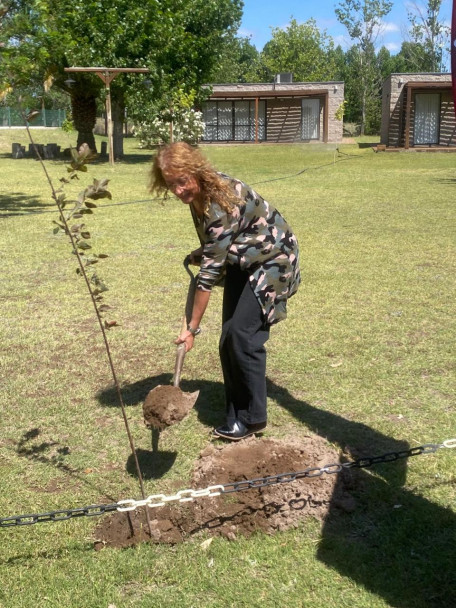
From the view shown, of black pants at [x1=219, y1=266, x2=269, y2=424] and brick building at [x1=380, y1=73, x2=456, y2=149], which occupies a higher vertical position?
brick building at [x1=380, y1=73, x2=456, y2=149]

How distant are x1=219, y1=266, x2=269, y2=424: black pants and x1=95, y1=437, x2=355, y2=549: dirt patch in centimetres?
51

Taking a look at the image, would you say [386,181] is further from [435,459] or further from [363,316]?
[435,459]

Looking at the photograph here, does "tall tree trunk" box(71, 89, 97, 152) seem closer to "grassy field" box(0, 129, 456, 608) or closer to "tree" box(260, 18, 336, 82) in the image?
"grassy field" box(0, 129, 456, 608)

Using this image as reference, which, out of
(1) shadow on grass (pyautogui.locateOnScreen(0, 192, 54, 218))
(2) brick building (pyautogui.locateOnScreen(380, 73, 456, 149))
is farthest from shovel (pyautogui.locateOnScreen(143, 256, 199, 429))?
(2) brick building (pyautogui.locateOnScreen(380, 73, 456, 149))

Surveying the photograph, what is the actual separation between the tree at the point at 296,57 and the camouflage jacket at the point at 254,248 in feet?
206

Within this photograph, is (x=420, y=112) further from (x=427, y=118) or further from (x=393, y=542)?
(x=393, y=542)

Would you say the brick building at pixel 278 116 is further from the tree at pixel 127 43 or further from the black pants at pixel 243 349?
the black pants at pixel 243 349

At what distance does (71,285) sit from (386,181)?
12.7 m

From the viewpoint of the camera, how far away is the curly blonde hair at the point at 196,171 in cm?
326

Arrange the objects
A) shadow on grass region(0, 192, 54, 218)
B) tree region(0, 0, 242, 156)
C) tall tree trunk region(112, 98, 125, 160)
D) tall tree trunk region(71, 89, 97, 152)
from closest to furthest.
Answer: shadow on grass region(0, 192, 54, 218) → tree region(0, 0, 242, 156) → tall tree trunk region(71, 89, 97, 152) → tall tree trunk region(112, 98, 125, 160)

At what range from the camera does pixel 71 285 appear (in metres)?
7.81

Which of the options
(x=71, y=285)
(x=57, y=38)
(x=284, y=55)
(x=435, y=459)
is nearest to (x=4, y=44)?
(x=71, y=285)

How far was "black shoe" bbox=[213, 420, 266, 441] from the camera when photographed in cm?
402

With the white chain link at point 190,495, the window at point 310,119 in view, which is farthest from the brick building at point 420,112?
the white chain link at point 190,495
